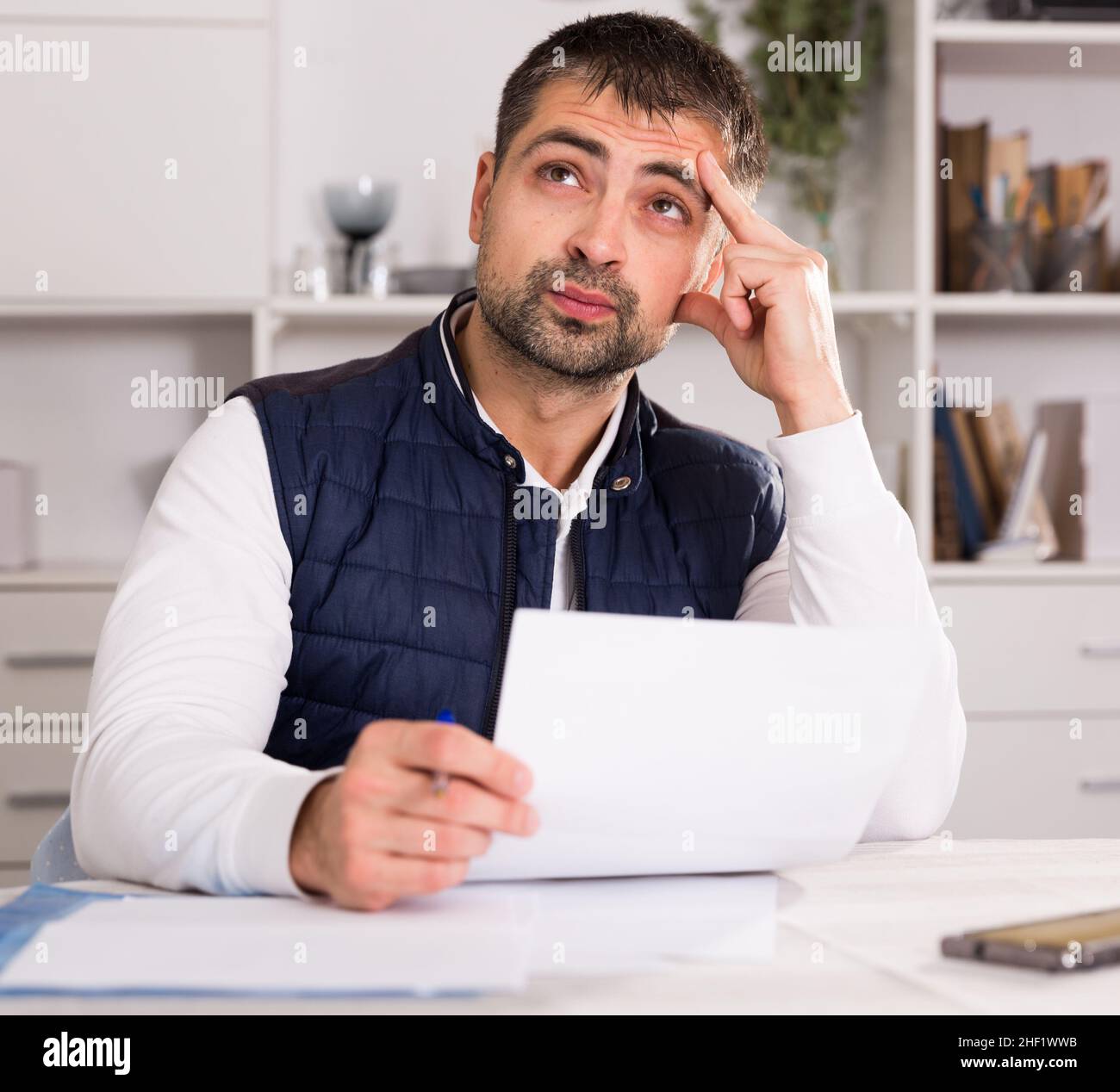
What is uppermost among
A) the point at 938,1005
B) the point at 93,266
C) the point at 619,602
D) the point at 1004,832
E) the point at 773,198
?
the point at 773,198

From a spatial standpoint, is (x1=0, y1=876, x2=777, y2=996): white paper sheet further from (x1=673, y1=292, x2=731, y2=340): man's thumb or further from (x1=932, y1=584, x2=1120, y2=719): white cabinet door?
(x1=932, y1=584, x2=1120, y2=719): white cabinet door

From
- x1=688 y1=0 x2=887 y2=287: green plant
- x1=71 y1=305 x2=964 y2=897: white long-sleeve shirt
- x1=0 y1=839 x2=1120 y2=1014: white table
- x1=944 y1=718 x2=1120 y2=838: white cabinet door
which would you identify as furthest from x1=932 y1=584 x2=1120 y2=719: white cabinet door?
x1=0 y1=839 x2=1120 y2=1014: white table

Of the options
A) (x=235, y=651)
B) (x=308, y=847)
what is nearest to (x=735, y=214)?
(x=235, y=651)

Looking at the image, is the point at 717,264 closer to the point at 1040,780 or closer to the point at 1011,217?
the point at 1011,217

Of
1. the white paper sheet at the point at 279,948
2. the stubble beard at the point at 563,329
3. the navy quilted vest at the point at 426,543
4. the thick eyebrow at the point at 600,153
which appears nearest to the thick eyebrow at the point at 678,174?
the thick eyebrow at the point at 600,153

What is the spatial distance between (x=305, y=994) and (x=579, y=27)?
1156 millimetres

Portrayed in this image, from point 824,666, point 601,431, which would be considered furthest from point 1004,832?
point 824,666

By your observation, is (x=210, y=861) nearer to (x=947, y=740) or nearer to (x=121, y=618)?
(x=121, y=618)

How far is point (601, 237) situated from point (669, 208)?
4.6 inches

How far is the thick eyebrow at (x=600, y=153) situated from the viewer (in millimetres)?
1349

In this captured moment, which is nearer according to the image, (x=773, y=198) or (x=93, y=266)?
(x=93, y=266)

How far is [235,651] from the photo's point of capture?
3.53 ft

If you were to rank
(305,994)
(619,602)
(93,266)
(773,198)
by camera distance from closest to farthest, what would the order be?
(305,994) < (619,602) < (93,266) < (773,198)

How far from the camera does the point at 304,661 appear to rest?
125cm
